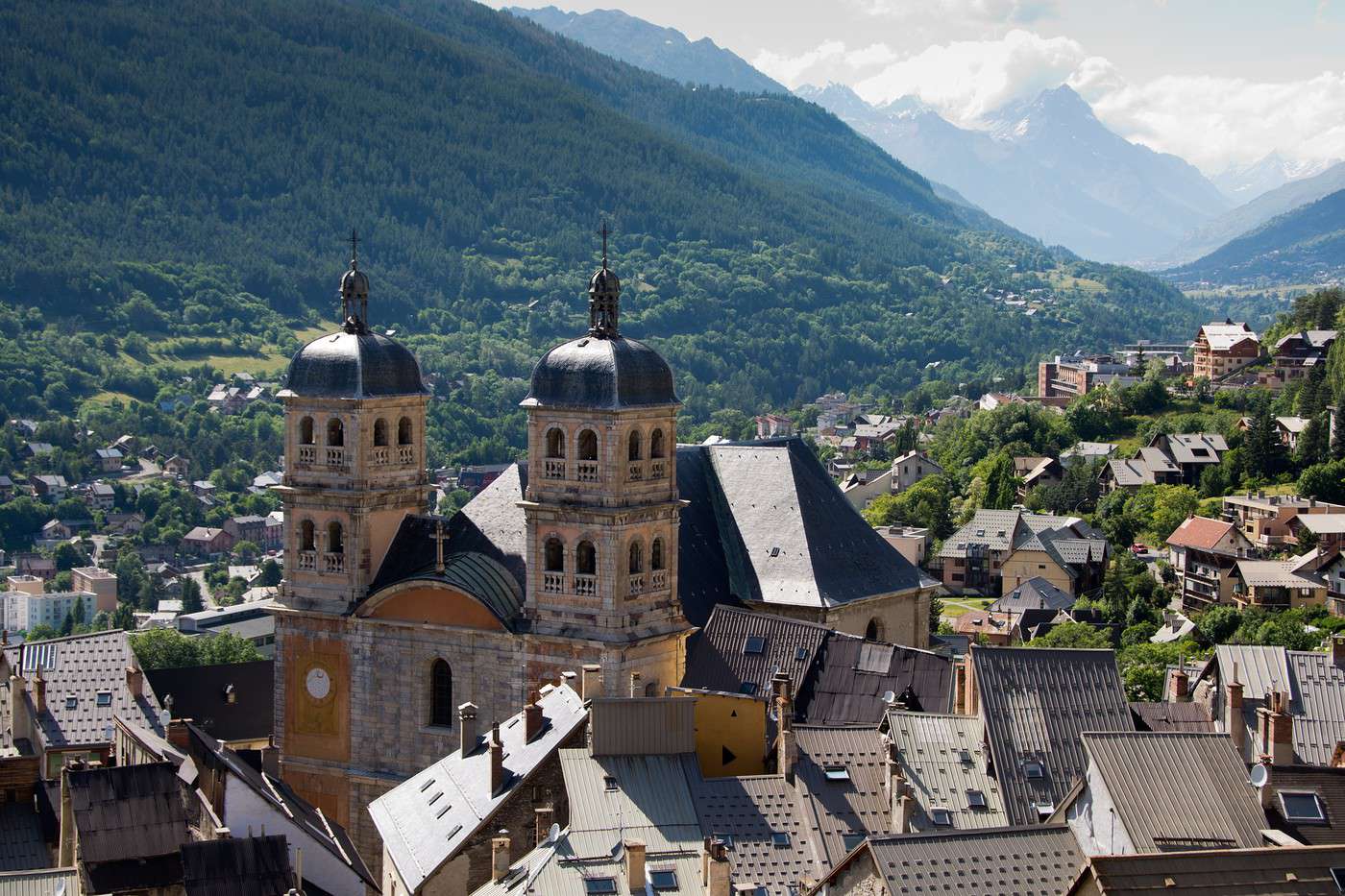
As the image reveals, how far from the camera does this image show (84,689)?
75.1 m

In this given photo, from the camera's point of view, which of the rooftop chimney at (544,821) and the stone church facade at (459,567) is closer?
the rooftop chimney at (544,821)

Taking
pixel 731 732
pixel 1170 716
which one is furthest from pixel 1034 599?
pixel 731 732

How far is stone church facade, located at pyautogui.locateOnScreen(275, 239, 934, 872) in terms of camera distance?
218ft

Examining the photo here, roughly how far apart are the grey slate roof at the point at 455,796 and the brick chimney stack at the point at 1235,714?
15.7 m

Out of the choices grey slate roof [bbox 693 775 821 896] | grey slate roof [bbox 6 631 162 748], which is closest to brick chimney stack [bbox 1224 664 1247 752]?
grey slate roof [bbox 693 775 821 896]

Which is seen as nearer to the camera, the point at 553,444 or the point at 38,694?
the point at 553,444

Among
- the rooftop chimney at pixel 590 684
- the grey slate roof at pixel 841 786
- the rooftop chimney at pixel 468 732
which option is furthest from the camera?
the rooftop chimney at pixel 468 732

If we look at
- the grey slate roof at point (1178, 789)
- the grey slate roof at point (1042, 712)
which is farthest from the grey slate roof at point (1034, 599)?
the grey slate roof at point (1178, 789)

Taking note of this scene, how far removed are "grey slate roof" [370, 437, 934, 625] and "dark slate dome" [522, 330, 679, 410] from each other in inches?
195

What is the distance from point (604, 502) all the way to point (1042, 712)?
16297 mm

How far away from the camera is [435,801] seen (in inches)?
2192

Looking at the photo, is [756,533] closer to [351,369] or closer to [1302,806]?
[351,369]

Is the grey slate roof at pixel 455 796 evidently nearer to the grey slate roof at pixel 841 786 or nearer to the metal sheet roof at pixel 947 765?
the grey slate roof at pixel 841 786

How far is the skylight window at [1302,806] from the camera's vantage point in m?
47.0
